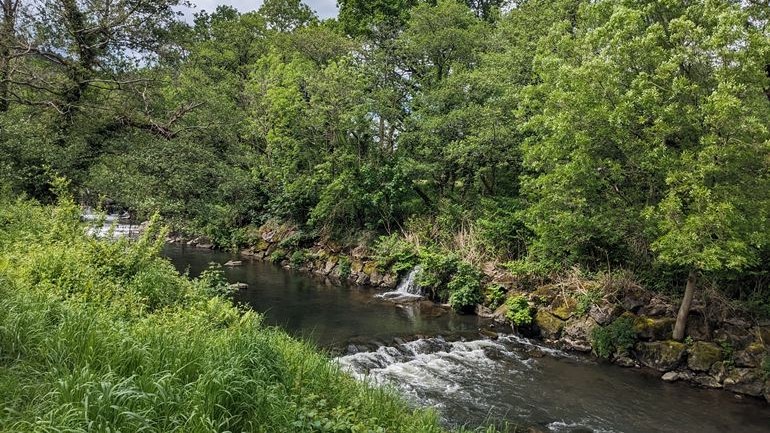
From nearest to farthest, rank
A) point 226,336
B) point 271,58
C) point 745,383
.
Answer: point 226,336
point 745,383
point 271,58


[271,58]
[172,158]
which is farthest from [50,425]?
[271,58]

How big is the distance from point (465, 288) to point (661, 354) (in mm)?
6113

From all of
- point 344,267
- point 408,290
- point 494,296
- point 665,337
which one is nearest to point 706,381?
point 665,337

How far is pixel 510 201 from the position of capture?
1853 cm

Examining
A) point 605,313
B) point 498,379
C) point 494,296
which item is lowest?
point 498,379

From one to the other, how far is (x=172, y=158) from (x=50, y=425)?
10.9 m

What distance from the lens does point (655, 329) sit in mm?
11859

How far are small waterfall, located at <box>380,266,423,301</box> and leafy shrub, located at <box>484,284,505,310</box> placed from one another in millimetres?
2712

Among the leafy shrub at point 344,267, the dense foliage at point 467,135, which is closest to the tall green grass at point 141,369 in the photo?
the dense foliage at point 467,135

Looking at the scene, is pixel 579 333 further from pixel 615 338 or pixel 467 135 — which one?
pixel 467 135

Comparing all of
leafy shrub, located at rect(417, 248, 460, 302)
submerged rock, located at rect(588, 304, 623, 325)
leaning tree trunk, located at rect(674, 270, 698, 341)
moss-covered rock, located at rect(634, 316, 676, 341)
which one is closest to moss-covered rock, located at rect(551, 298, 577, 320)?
submerged rock, located at rect(588, 304, 623, 325)

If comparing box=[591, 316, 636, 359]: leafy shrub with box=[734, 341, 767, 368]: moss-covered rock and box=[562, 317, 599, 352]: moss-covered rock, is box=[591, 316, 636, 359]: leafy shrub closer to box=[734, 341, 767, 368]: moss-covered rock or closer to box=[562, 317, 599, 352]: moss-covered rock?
box=[562, 317, 599, 352]: moss-covered rock

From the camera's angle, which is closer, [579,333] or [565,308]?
[579,333]

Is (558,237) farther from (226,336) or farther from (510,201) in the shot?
(226,336)
